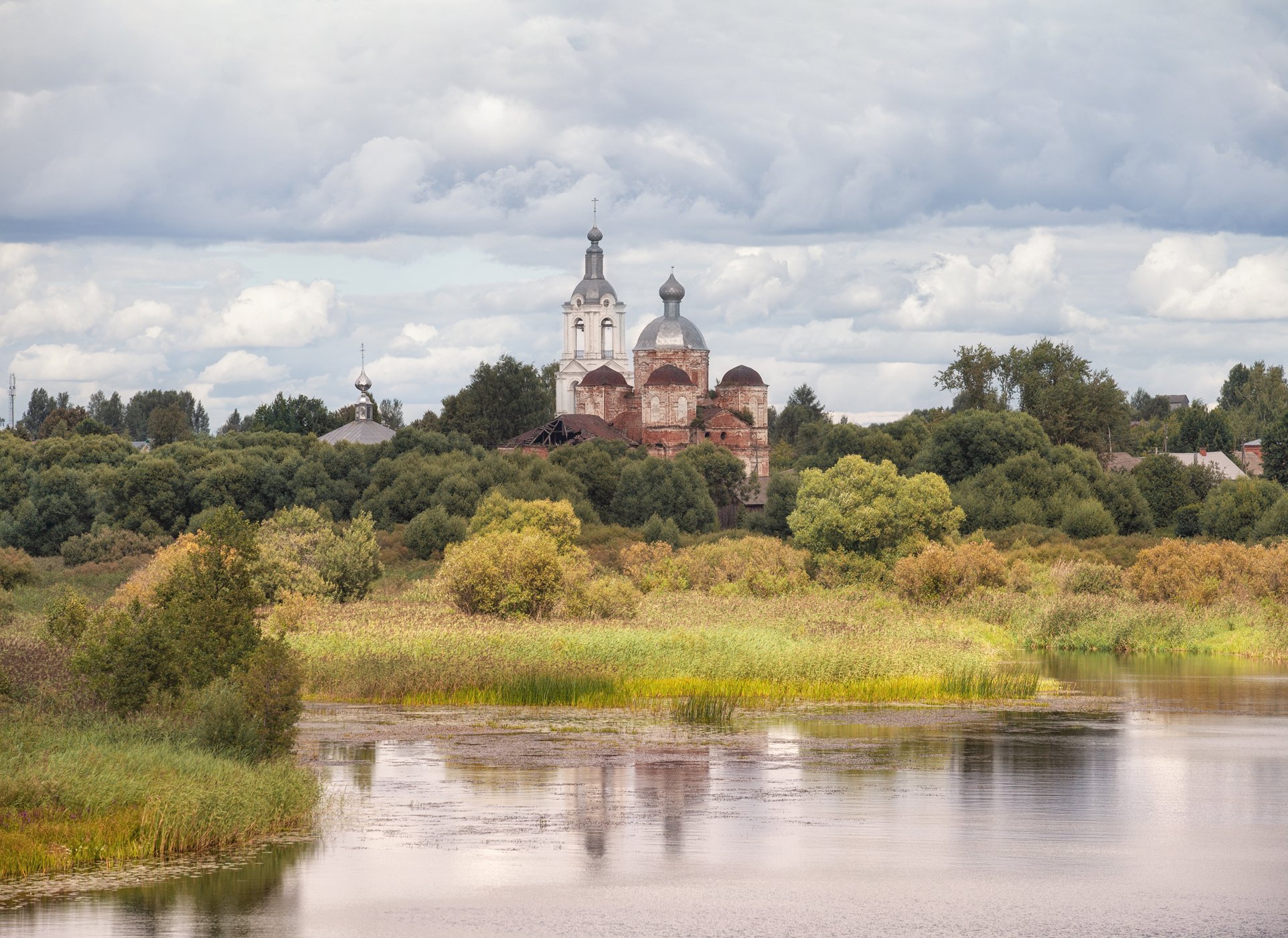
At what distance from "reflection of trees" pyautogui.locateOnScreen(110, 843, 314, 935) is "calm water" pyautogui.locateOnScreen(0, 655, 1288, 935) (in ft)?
0.12

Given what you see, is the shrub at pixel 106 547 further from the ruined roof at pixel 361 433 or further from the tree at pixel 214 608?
the tree at pixel 214 608

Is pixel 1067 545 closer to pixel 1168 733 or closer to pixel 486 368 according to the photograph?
pixel 1168 733

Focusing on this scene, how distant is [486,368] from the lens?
488 feet

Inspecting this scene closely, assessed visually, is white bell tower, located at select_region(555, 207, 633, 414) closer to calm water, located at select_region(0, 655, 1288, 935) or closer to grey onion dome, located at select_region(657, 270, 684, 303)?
grey onion dome, located at select_region(657, 270, 684, 303)

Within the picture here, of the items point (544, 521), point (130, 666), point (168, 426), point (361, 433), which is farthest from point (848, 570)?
point (168, 426)

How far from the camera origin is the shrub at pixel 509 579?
4619 centimetres

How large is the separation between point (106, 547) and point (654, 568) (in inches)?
1307

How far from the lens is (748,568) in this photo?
209 feet

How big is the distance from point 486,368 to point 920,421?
162 ft

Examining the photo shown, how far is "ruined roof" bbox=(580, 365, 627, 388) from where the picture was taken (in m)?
140

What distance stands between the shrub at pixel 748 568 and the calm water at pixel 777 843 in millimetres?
30832

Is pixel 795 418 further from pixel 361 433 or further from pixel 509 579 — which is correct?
pixel 509 579

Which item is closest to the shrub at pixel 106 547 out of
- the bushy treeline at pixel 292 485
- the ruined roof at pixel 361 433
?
the bushy treeline at pixel 292 485

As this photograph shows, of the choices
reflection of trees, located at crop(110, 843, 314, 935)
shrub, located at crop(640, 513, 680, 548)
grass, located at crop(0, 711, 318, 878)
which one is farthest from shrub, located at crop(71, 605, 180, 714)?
shrub, located at crop(640, 513, 680, 548)
